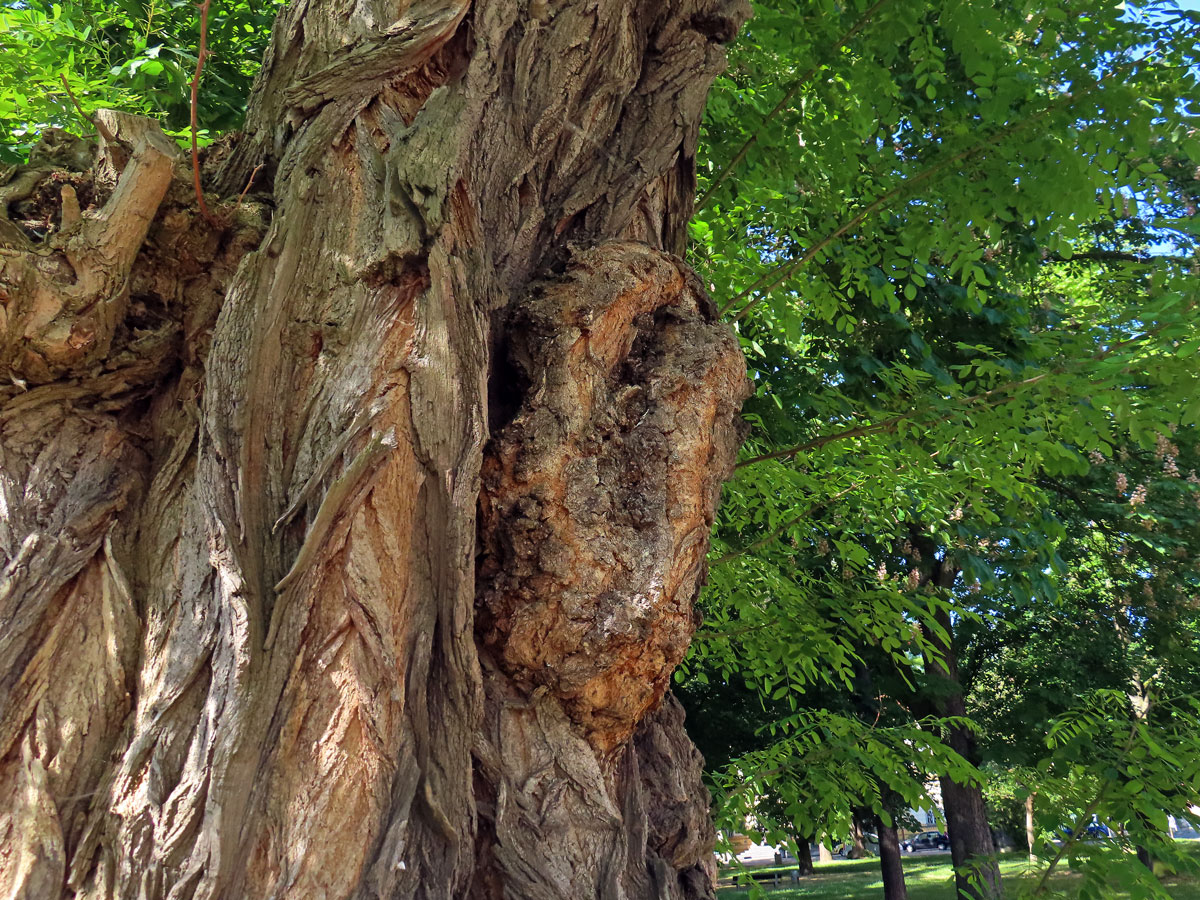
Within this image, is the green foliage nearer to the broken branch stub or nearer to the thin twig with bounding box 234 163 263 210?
→ the thin twig with bounding box 234 163 263 210

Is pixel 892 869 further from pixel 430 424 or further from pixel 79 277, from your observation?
pixel 79 277

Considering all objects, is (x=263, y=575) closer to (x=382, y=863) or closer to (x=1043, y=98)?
(x=382, y=863)

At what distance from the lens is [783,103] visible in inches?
149

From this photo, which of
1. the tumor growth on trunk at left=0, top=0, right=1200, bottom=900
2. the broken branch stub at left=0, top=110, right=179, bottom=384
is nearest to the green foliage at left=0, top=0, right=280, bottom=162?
the tumor growth on trunk at left=0, top=0, right=1200, bottom=900

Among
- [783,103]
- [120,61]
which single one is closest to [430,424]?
[783,103]

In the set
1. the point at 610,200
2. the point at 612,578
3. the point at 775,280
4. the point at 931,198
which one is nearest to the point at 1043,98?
the point at 931,198

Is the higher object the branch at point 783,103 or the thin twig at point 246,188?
the branch at point 783,103

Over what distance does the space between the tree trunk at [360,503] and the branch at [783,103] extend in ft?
4.76

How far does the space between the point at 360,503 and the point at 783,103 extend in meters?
2.78

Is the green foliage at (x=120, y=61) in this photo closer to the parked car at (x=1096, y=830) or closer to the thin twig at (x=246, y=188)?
the thin twig at (x=246, y=188)

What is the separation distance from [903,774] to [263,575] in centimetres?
357

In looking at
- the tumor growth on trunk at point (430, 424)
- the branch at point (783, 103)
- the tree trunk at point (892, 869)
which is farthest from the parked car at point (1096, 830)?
the tree trunk at point (892, 869)

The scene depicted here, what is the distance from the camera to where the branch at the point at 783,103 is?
138 inches

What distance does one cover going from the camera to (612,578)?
2.06 m
